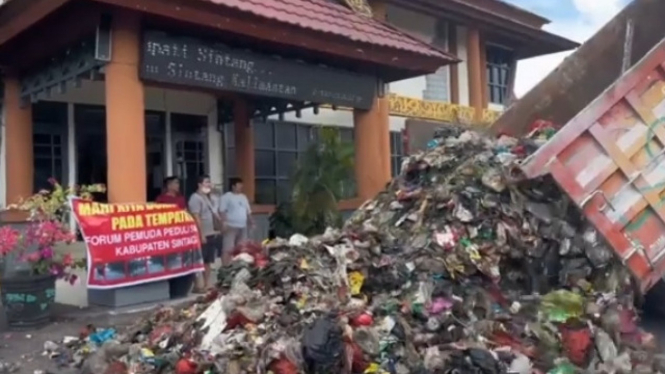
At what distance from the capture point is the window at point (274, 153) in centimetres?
1210

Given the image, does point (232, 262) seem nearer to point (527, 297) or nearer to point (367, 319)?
point (367, 319)

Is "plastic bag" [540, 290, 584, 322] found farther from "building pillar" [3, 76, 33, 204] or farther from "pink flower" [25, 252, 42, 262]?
"building pillar" [3, 76, 33, 204]

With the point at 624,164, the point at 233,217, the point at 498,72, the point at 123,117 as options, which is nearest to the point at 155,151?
the point at 233,217

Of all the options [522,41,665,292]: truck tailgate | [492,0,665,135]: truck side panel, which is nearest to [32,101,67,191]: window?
[492,0,665,135]: truck side panel

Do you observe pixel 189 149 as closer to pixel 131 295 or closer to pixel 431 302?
pixel 131 295

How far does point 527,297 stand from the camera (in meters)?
5.01

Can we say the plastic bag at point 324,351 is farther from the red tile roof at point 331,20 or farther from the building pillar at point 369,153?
the building pillar at point 369,153

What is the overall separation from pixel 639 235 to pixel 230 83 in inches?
185

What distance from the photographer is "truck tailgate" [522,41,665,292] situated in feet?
16.3

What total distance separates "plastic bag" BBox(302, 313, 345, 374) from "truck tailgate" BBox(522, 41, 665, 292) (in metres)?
2.07

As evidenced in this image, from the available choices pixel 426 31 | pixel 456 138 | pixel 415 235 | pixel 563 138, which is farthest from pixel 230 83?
pixel 426 31

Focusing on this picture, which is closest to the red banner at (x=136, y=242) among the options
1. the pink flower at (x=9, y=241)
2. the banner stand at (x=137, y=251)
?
the banner stand at (x=137, y=251)

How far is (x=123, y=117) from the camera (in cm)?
684

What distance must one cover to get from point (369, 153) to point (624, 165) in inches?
205
